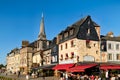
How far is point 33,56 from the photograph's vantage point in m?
84.4

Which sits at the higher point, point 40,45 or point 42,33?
point 42,33

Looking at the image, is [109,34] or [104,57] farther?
[109,34]

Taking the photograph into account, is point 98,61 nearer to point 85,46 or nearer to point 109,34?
point 85,46

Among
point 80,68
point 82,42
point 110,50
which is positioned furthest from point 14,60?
point 80,68

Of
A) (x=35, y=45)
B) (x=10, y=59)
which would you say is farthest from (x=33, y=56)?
(x=10, y=59)

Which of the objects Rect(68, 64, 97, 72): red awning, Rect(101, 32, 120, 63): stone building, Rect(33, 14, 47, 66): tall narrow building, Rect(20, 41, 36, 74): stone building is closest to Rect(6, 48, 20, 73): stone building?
Rect(20, 41, 36, 74): stone building

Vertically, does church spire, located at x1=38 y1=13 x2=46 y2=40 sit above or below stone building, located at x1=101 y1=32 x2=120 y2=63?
above

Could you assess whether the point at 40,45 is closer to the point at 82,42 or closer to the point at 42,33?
the point at 42,33

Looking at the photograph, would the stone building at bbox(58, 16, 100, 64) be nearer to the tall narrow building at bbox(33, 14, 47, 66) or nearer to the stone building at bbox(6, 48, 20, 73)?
the tall narrow building at bbox(33, 14, 47, 66)

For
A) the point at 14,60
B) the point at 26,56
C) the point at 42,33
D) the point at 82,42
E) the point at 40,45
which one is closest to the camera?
the point at 82,42

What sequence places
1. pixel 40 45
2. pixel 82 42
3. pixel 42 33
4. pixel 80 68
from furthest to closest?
pixel 42 33, pixel 40 45, pixel 82 42, pixel 80 68

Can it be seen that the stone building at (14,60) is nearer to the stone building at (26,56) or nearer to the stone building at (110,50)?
the stone building at (26,56)

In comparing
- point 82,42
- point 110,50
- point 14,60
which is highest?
point 82,42

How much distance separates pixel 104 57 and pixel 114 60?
285cm
